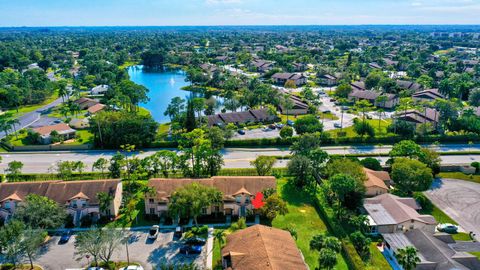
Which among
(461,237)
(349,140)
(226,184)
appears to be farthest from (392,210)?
(349,140)

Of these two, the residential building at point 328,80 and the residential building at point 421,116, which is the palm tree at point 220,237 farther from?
the residential building at point 328,80

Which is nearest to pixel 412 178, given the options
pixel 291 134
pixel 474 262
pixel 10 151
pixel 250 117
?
pixel 474 262

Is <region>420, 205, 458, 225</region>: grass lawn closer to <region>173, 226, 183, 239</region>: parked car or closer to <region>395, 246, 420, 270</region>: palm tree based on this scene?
<region>395, 246, 420, 270</region>: palm tree

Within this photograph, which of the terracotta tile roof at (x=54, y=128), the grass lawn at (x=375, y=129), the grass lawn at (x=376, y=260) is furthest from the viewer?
the grass lawn at (x=375, y=129)

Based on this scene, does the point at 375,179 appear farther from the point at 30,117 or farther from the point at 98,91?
the point at 98,91

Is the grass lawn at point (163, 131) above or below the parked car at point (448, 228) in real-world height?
above

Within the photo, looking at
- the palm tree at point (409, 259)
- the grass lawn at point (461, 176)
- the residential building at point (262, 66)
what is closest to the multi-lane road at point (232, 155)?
the grass lawn at point (461, 176)
